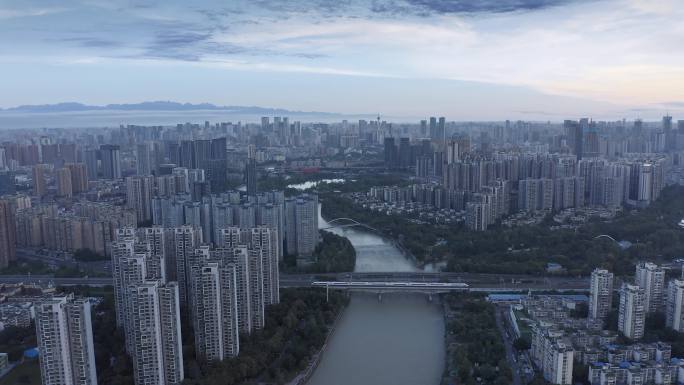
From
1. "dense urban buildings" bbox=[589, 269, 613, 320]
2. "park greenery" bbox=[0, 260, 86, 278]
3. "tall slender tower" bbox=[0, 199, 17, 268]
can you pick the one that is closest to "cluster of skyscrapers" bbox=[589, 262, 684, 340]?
"dense urban buildings" bbox=[589, 269, 613, 320]

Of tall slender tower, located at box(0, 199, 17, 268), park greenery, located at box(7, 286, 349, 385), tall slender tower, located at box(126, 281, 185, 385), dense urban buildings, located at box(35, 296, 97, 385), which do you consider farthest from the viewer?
tall slender tower, located at box(0, 199, 17, 268)

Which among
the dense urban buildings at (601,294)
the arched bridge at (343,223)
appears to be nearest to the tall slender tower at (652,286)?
the dense urban buildings at (601,294)

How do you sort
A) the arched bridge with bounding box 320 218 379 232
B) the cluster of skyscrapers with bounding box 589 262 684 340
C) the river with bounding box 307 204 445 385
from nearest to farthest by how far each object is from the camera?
the river with bounding box 307 204 445 385
the cluster of skyscrapers with bounding box 589 262 684 340
the arched bridge with bounding box 320 218 379 232

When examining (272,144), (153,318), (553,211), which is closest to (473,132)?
(272,144)

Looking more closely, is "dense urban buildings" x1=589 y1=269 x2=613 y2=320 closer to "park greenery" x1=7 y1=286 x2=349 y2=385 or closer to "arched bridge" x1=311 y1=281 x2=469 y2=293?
"arched bridge" x1=311 y1=281 x2=469 y2=293

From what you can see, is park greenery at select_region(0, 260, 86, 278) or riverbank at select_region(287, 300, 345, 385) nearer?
riverbank at select_region(287, 300, 345, 385)

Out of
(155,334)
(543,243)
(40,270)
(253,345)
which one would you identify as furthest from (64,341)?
(543,243)

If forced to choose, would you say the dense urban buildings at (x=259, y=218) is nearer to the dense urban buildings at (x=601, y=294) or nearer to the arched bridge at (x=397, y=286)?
the dense urban buildings at (x=601, y=294)
